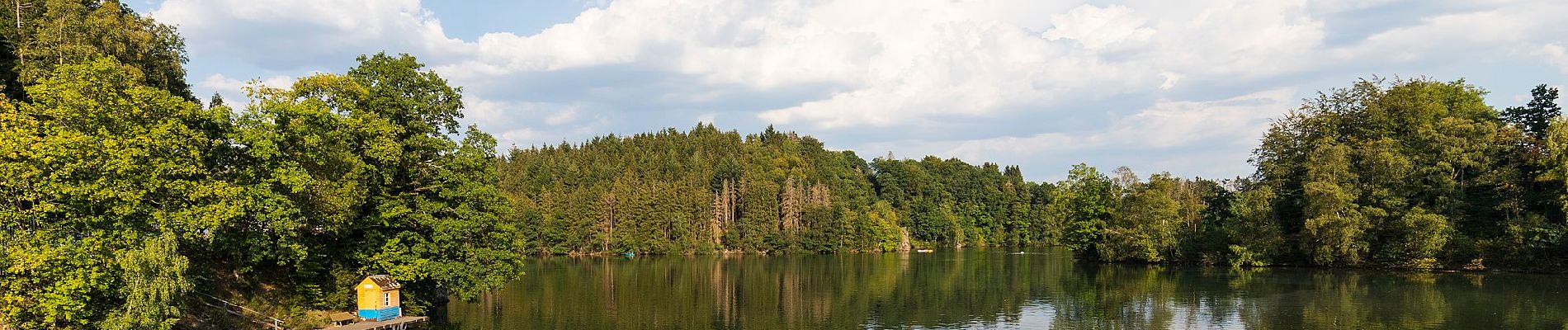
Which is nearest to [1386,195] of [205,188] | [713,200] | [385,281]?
[385,281]

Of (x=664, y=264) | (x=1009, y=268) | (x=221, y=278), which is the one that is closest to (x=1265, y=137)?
(x=1009, y=268)

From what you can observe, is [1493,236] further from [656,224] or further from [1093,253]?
[656,224]

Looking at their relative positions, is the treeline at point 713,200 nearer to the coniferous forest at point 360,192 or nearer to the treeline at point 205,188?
the coniferous forest at point 360,192

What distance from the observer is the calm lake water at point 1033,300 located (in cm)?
4366

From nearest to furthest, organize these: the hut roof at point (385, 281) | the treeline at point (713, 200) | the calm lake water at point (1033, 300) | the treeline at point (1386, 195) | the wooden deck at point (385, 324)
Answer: the wooden deck at point (385, 324) → the hut roof at point (385, 281) → the calm lake water at point (1033, 300) → the treeline at point (1386, 195) → the treeline at point (713, 200)

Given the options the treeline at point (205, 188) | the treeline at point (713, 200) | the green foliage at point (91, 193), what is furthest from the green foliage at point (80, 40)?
the treeline at point (713, 200)

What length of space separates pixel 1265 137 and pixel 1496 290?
34.2 metres

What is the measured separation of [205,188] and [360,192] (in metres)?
6.90

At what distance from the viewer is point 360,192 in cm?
3628

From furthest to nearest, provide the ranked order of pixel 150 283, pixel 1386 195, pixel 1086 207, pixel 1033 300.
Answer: pixel 1086 207
pixel 1386 195
pixel 1033 300
pixel 150 283

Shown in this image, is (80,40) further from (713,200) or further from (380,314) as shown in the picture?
(713,200)

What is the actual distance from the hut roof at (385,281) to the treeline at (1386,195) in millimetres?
68861

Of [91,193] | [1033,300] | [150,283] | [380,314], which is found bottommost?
[1033,300]

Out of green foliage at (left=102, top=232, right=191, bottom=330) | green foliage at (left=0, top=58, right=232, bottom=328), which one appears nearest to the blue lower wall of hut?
green foliage at (left=0, top=58, right=232, bottom=328)
